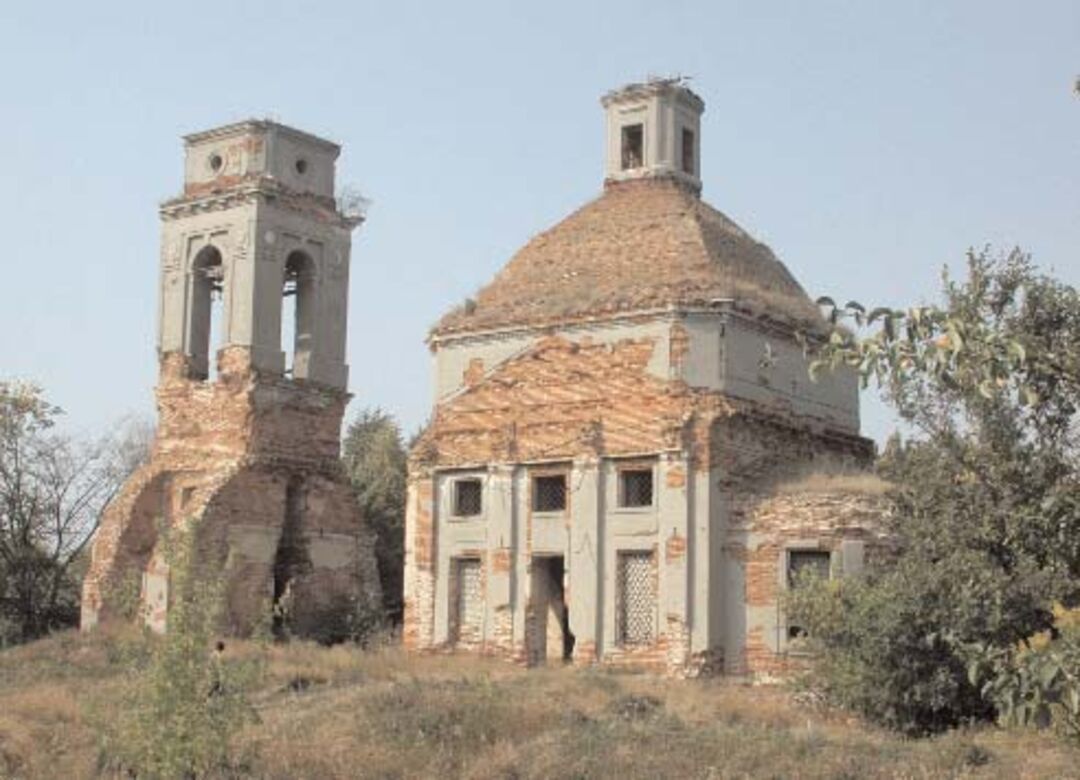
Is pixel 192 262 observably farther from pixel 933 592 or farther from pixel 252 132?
pixel 933 592

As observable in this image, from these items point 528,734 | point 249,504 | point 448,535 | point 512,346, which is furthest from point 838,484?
point 249,504

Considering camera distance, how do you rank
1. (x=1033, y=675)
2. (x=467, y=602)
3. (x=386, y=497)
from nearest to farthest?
(x=1033, y=675) → (x=467, y=602) → (x=386, y=497)

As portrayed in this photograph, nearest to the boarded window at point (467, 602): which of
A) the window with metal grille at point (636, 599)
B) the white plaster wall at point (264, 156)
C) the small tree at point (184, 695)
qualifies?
the window with metal grille at point (636, 599)

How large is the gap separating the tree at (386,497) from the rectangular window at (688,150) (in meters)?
11.4

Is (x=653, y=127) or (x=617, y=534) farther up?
(x=653, y=127)

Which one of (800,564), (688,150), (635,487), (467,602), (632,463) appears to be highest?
(688,150)

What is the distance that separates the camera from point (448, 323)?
28719mm

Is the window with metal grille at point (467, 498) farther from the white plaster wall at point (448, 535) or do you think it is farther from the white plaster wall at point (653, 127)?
the white plaster wall at point (653, 127)

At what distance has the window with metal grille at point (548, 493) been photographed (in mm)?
27000

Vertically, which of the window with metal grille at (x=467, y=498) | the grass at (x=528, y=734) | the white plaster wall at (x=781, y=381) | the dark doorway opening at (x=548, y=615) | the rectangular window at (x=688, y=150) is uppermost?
the rectangular window at (x=688, y=150)

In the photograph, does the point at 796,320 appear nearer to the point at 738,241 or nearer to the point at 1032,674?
the point at 738,241

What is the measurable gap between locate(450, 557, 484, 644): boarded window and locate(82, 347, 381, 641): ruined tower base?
14.7 ft

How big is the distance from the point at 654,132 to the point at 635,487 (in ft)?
27.5

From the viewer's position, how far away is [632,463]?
26.2 meters
